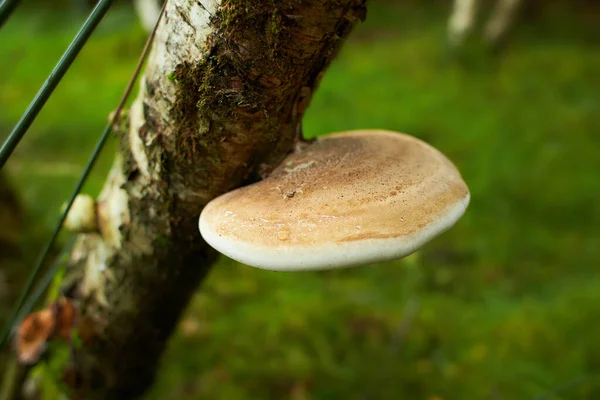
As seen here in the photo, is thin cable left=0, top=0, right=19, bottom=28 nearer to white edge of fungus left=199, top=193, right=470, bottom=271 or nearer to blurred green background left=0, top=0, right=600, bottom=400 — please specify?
white edge of fungus left=199, top=193, right=470, bottom=271

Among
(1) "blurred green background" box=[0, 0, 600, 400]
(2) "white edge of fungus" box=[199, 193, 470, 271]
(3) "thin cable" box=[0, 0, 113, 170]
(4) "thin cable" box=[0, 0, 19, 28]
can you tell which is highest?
(4) "thin cable" box=[0, 0, 19, 28]

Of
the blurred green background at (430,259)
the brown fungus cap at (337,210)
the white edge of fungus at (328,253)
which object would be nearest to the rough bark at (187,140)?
the brown fungus cap at (337,210)

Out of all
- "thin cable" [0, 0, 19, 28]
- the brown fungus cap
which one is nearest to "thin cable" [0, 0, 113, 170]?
"thin cable" [0, 0, 19, 28]

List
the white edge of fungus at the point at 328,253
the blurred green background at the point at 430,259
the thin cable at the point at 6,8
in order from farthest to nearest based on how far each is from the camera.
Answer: the blurred green background at the point at 430,259, the white edge of fungus at the point at 328,253, the thin cable at the point at 6,8

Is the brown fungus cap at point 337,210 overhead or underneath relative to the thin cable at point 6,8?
underneath

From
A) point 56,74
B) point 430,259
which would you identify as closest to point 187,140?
point 56,74

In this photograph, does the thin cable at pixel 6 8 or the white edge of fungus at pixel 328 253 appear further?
the white edge of fungus at pixel 328 253

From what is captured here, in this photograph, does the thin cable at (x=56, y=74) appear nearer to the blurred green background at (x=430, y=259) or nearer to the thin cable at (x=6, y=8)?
the thin cable at (x=6, y=8)

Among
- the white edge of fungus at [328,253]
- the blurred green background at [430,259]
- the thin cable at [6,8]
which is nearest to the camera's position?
the thin cable at [6,8]
